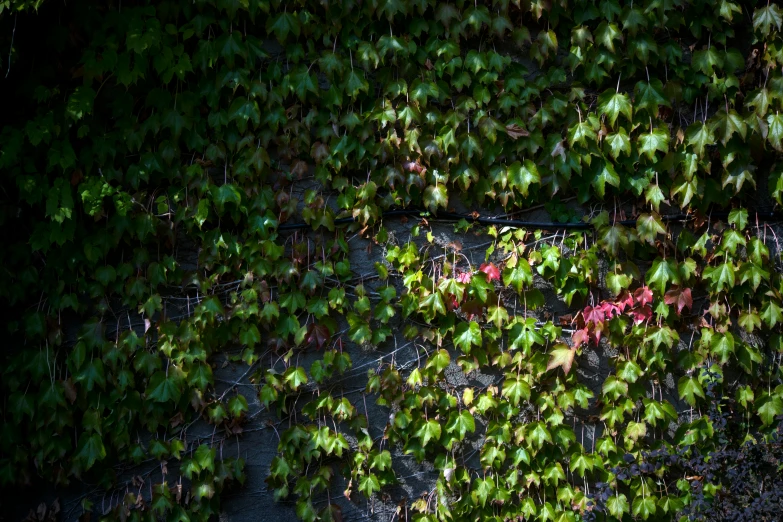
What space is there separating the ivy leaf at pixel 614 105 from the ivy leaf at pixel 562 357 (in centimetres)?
107

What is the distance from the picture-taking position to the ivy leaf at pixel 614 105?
3.13 meters

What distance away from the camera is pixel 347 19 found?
3.29 m

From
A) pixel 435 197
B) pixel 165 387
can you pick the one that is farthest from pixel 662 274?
pixel 165 387

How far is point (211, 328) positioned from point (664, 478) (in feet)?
7.53

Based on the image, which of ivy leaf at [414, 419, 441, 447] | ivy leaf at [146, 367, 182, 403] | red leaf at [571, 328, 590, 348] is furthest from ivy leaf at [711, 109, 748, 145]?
ivy leaf at [146, 367, 182, 403]

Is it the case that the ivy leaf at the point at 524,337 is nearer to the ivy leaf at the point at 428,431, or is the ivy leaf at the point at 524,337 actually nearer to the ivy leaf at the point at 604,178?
the ivy leaf at the point at 428,431

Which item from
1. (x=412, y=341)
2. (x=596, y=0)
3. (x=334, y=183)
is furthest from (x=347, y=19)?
(x=412, y=341)

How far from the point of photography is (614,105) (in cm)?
315

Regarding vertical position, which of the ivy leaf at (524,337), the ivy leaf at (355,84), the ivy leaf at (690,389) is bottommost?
the ivy leaf at (690,389)

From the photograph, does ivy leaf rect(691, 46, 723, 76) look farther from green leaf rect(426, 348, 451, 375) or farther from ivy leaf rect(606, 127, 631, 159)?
green leaf rect(426, 348, 451, 375)

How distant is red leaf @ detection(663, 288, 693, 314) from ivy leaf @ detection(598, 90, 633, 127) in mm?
827

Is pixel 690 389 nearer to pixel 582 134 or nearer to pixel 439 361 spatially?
pixel 439 361

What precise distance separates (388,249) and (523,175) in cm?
74

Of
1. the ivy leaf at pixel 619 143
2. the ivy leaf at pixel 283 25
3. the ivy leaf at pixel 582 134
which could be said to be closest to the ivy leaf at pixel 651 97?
the ivy leaf at pixel 619 143
